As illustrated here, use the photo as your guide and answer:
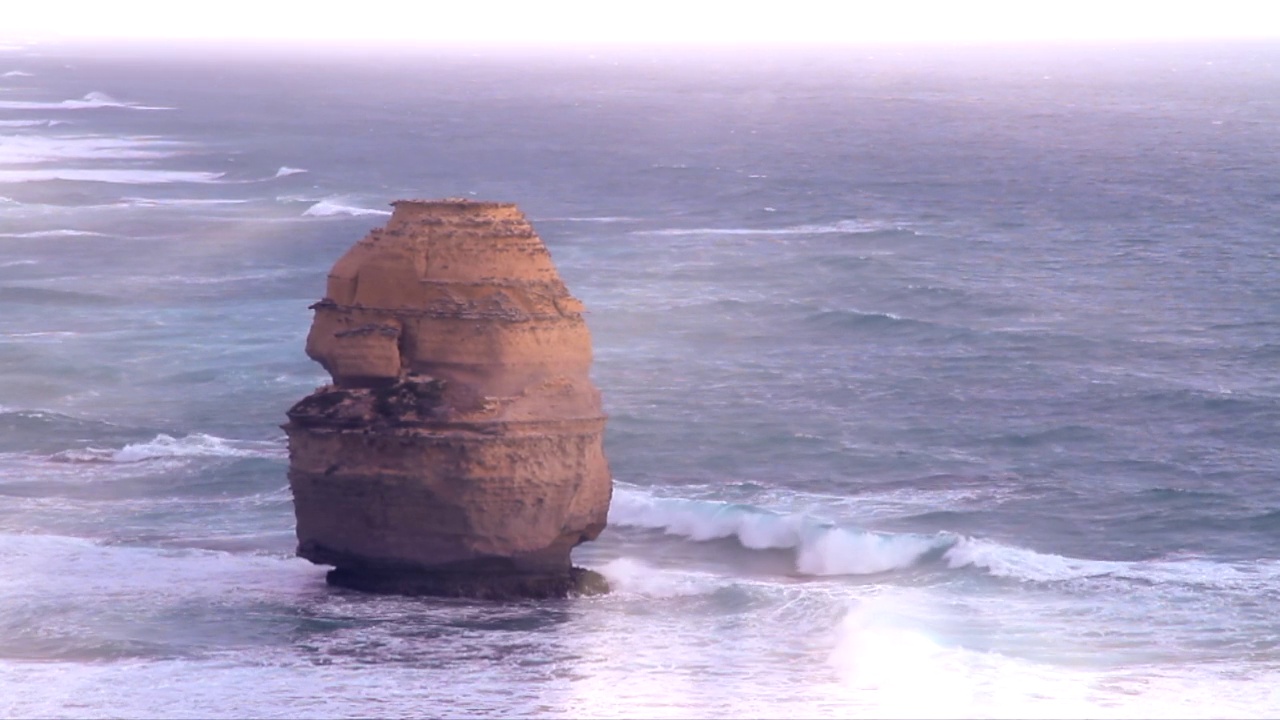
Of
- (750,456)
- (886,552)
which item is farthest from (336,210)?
(886,552)

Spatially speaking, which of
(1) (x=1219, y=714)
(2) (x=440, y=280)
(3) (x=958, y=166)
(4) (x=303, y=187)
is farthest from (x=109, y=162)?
(1) (x=1219, y=714)

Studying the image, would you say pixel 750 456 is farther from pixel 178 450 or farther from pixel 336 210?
pixel 336 210

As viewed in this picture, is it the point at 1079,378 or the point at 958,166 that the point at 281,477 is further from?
the point at 958,166

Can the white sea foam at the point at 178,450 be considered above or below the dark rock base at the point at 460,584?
below

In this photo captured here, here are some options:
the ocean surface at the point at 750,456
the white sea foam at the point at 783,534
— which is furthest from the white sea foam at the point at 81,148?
the white sea foam at the point at 783,534

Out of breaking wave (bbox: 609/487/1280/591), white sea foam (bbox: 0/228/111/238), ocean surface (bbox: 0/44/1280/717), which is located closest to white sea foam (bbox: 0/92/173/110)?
ocean surface (bbox: 0/44/1280/717)

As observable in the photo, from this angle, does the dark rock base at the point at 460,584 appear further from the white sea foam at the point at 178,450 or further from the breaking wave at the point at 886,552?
the white sea foam at the point at 178,450
